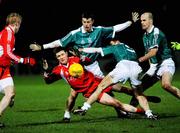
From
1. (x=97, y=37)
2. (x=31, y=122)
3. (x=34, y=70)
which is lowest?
(x=34, y=70)

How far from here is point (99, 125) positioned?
37.3ft

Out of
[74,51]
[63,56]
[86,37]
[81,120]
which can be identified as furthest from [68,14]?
[63,56]

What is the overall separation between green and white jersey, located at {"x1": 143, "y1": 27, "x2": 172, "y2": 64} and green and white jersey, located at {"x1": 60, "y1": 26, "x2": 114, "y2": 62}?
3.48 ft

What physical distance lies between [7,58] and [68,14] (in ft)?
92.9

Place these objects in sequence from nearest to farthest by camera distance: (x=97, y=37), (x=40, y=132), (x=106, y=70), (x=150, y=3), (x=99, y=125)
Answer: (x=40, y=132) < (x=99, y=125) < (x=97, y=37) < (x=106, y=70) < (x=150, y=3)

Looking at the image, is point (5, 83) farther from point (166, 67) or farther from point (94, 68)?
point (166, 67)

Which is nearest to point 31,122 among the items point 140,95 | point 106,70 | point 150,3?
point 140,95

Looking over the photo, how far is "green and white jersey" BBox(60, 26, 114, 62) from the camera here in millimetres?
13336

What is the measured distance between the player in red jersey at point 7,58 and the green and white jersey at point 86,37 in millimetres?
2013

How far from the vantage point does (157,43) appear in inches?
491

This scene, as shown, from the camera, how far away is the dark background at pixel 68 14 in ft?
125

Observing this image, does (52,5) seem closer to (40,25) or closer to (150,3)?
(40,25)

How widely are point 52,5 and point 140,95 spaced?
2824cm

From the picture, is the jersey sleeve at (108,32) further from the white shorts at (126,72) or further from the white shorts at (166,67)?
the white shorts at (126,72)
